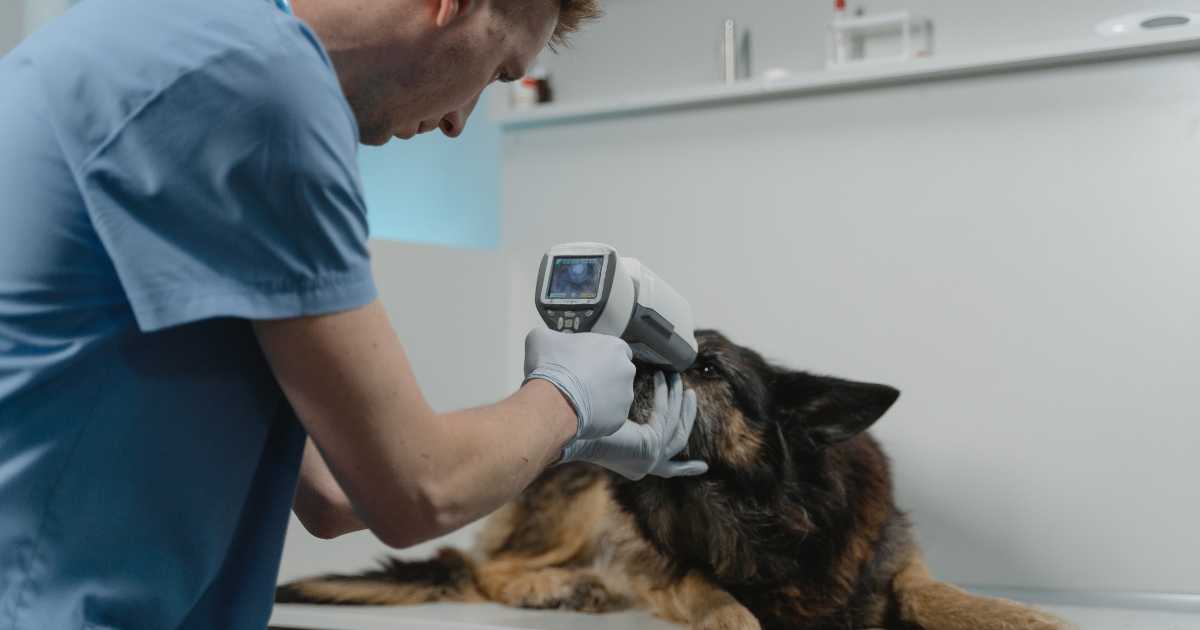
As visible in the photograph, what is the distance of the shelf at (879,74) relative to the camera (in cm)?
204

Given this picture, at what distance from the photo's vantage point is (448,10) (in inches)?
36.0

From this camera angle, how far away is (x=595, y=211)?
2633 millimetres

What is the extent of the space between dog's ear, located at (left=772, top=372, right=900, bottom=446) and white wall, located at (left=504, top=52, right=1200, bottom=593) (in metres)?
0.54

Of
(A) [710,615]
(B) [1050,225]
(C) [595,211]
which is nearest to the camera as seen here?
(A) [710,615]

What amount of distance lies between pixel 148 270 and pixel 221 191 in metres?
0.08

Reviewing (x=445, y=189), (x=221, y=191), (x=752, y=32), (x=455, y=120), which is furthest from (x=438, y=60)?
(x=445, y=189)

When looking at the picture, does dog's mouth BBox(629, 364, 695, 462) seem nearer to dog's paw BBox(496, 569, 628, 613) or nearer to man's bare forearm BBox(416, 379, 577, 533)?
man's bare forearm BBox(416, 379, 577, 533)

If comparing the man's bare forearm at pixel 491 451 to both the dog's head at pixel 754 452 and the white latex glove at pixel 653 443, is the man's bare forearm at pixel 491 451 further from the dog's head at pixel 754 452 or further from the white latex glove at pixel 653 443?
the dog's head at pixel 754 452

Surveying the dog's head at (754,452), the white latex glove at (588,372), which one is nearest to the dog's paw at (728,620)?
the dog's head at (754,452)

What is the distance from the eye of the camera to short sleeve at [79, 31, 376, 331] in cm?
73

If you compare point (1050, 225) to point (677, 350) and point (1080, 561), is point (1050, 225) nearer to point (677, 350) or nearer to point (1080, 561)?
point (1080, 561)

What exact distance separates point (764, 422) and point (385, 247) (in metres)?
0.99

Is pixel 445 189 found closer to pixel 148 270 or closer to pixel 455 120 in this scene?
pixel 455 120

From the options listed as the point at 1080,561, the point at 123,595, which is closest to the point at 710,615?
the point at 1080,561
